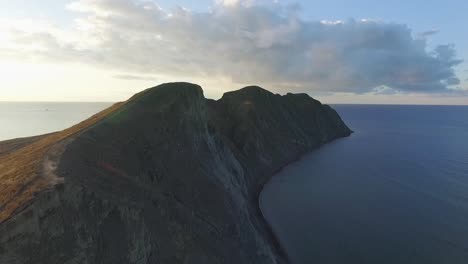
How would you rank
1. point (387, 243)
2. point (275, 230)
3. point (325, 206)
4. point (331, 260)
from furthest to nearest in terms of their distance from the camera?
1. point (325, 206)
2. point (275, 230)
3. point (387, 243)
4. point (331, 260)

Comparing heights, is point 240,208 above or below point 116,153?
below

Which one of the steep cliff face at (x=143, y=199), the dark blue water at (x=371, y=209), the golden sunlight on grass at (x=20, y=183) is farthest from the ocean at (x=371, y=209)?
the golden sunlight on grass at (x=20, y=183)

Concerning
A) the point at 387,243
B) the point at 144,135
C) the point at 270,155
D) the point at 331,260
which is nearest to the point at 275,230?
the point at 331,260

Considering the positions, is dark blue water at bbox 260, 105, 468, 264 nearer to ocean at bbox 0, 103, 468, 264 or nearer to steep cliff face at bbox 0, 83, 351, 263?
ocean at bbox 0, 103, 468, 264

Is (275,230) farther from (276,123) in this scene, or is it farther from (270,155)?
(276,123)

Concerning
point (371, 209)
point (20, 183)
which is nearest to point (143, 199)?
point (20, 183)

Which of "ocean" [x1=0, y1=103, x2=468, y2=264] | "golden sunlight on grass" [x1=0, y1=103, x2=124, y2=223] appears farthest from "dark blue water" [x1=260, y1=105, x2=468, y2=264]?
"golden sunlight on grass" [x1=0, y1=103, x2=124, y2=223]
